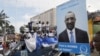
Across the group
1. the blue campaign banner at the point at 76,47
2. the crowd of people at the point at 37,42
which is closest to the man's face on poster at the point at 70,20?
the blue campaign banner at the point at 76,47

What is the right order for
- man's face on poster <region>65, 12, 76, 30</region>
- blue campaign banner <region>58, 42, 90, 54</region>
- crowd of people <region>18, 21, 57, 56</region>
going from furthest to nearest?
1. crowd of people <region>18, 21, 57, 56</region>
2. man's face on poster <region>65, 12, 76, 30</region>
3. blue campaign banner <region>58, 42, 90, 54</region>

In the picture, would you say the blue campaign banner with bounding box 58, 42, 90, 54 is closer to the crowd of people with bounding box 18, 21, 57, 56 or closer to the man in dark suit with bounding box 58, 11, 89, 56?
the man in dark suit with bounding box 58, 11, 89, 56

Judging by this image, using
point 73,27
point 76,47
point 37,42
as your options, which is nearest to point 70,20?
point 73,27

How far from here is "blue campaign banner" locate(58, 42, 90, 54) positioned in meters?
4.70

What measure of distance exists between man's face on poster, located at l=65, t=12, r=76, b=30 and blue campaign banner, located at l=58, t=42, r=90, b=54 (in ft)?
0.98

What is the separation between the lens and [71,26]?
16.7ft

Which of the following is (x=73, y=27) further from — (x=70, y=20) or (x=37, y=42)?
(x=37, y=42)

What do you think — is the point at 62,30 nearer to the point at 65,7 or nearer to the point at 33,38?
the point at 65,7

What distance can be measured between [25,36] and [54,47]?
0.94m

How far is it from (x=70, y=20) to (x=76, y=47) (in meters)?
0.46

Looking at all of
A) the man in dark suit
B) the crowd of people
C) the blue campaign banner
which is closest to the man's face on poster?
the man in dark suit

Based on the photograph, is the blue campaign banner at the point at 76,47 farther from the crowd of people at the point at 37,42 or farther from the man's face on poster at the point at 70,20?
the crowd of people at the point at 37,42

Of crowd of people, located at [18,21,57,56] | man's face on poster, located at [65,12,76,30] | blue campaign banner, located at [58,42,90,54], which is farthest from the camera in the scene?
crowd of people, located at [18,21,57,56]

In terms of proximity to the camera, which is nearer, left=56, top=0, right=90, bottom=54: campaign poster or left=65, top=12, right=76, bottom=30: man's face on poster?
left=56, top=0, right=90, bottom=54: campaign poster
